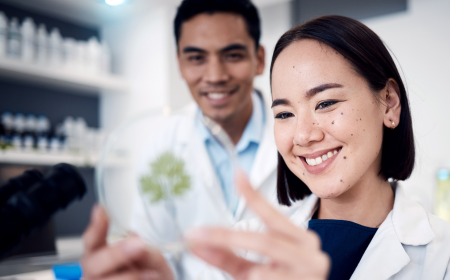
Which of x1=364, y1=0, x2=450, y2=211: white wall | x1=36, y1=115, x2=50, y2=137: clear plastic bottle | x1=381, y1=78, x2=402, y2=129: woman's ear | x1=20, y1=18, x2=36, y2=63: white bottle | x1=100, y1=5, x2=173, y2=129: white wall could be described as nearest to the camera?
x1=381, y1=78, x2=402, y2=129: woman's ear

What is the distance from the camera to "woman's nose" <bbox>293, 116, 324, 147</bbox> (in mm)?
903

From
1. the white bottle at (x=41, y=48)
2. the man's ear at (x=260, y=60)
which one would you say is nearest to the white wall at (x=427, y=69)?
the man's ear at (x=260, y=60)

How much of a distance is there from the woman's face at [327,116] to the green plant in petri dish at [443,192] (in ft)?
4.52

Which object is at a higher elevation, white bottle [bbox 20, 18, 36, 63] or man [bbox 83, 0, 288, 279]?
white bottle [bbox 20, 18, 36, 63]

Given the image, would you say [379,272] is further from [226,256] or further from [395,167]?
[226,256]

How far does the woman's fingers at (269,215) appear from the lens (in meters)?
0.47

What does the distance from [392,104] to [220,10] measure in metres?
0.86

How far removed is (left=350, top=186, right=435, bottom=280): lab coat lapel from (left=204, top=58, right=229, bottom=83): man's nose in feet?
2.76

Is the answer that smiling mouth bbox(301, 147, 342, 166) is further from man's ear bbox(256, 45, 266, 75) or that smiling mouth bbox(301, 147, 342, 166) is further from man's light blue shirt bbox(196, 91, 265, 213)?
man's ear bbox(256, 45, 266, 75)

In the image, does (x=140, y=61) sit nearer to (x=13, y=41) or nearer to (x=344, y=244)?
(x=13, y=41)

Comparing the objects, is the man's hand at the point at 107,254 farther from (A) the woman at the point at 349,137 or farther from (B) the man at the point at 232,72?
(B) the man at the point at 232,72

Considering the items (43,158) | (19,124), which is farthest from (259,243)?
(19,124)

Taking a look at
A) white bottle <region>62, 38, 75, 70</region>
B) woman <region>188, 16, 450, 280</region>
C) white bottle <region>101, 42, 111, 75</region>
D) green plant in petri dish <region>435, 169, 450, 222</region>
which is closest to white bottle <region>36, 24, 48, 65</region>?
white bottle <region>62, 38, 75, 70</region>

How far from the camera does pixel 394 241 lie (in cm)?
95
